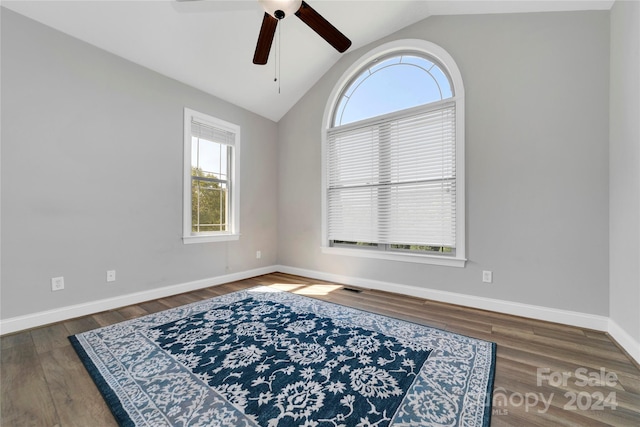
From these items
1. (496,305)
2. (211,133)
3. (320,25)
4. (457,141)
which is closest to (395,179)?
(457,141)

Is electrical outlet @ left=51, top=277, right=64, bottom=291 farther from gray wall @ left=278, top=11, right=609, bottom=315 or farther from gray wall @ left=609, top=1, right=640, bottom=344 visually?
gray wall @ left=609, top=1, right=640, bottom=344

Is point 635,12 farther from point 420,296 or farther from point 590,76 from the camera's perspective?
point 420,296

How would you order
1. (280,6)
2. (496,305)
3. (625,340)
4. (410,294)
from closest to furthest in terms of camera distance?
(280,6) → (625,340) → (496,305) → (410,294)

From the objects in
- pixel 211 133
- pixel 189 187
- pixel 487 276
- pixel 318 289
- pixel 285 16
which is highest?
pixel 285 16

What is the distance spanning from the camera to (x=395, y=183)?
11.0ft

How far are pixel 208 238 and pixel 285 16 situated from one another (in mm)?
2818

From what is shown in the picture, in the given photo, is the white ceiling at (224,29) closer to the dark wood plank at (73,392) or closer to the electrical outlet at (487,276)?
the electrical outlet at (487,276)

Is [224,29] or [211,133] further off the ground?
[224,29]

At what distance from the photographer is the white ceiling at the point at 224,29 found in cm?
238

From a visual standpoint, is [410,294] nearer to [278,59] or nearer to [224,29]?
[278,59]


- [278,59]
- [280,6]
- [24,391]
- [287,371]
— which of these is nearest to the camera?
[24,391]

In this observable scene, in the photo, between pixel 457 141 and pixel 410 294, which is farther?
pixel 410 294

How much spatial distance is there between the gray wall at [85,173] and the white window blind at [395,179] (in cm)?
202

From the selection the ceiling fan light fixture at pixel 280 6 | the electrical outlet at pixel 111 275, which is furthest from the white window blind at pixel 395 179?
the electrical outlet at pixel 111 275
